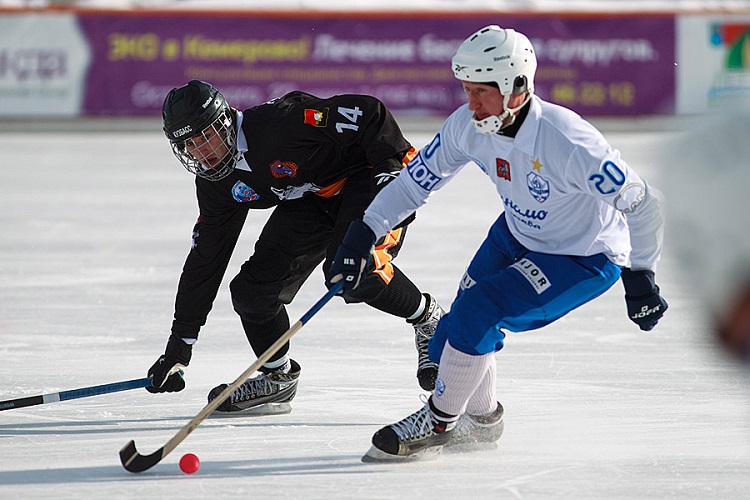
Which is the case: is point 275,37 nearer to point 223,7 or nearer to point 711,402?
point 223,7

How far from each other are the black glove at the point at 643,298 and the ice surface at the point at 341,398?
0.76 ft

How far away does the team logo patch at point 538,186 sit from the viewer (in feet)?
9.50

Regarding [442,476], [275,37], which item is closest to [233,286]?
[442,476]

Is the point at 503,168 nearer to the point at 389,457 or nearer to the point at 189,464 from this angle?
the point at 389,457

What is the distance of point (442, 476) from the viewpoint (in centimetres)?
295

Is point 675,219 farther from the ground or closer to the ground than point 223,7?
farther from the ground

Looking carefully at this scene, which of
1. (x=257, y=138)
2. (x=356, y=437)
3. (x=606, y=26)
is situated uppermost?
(x=257, y=138)

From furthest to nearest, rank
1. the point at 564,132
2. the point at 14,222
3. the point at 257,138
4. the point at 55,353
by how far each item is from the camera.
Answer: the point at 14,222 → the point at 55,353 → the point at 257,138 → the point at 564,132

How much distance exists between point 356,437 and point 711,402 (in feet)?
3.79

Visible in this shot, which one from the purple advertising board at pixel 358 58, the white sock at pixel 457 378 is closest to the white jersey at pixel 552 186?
the white sock at pixel 457 378

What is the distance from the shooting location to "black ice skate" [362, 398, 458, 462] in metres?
3.05

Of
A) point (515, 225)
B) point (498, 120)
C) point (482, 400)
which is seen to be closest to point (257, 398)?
point (482, 400)

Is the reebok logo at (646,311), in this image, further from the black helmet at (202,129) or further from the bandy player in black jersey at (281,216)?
the black helmet at (202,129)

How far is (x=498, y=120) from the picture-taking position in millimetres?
2869
